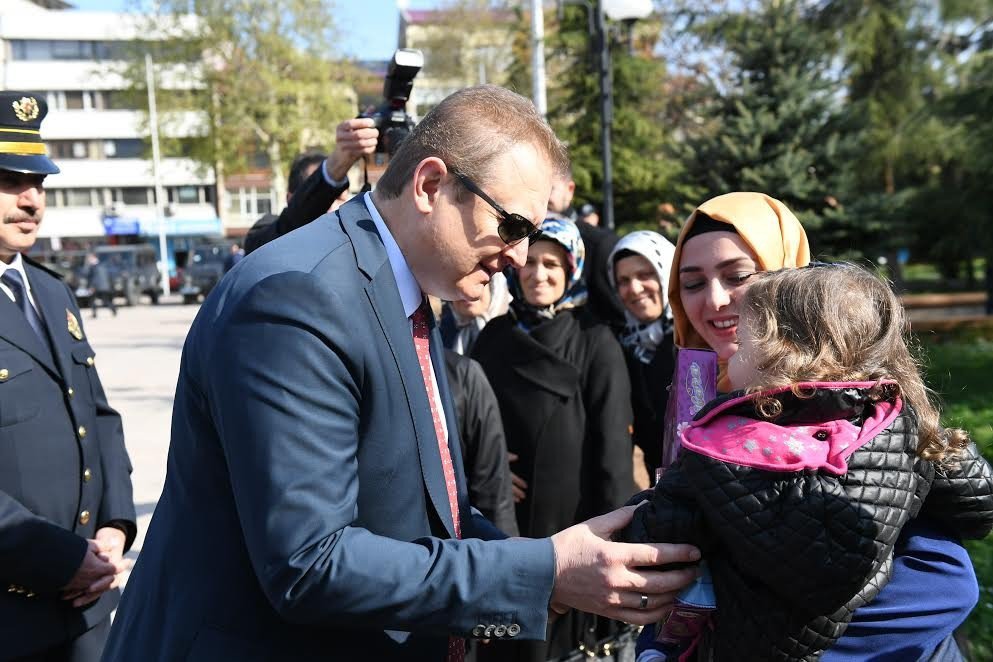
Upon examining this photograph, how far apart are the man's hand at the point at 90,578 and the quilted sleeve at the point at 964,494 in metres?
2.32

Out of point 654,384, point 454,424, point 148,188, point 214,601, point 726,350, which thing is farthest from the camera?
point 148,188

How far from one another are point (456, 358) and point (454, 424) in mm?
1482

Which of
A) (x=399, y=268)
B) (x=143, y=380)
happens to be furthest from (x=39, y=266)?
(x=143, y=380)

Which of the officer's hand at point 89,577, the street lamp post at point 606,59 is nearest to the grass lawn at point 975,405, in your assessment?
the officer's hand at point 89,577

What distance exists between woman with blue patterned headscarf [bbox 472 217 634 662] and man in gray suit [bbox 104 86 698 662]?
1.89 meters

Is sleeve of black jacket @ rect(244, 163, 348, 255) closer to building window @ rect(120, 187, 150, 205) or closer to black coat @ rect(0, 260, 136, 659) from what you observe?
black coat @ rect(0, 260, 136, 659)

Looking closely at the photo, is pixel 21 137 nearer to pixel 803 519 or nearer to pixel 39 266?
pixel 39 266

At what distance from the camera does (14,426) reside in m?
2.82

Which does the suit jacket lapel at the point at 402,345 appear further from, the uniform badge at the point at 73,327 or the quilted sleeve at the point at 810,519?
the uniform badge at the point at 73,327

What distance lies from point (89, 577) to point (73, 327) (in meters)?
0.86

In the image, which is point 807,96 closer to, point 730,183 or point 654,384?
point 730,183

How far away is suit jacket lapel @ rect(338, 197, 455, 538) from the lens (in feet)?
6.06

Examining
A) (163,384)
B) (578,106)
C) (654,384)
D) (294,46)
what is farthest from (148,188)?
(654,384)

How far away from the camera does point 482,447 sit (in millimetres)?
3580
